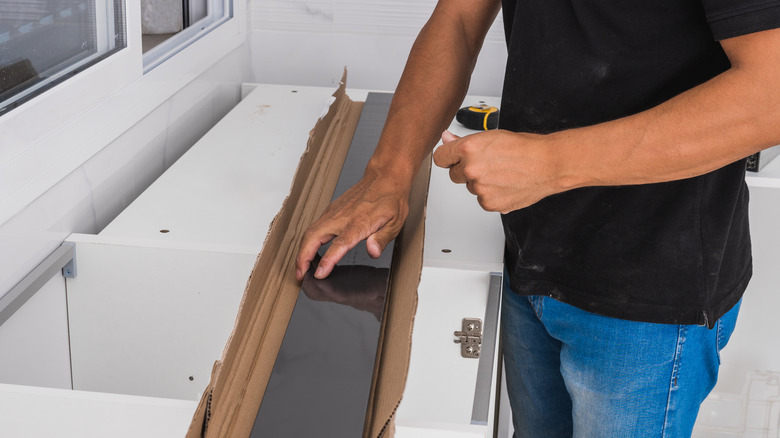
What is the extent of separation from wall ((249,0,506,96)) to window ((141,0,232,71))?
188mm

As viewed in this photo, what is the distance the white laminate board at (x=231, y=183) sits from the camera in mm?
1148

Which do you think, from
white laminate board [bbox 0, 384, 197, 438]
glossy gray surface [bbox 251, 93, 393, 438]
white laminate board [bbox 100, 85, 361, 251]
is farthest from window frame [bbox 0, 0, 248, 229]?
glossy gray surface [bbox 251, 93, 393, 438]

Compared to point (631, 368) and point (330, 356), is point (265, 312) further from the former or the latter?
point (631, 368)

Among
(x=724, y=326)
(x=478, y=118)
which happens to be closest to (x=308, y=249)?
(x=724, y=326)

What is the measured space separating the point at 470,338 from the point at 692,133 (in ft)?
1.37

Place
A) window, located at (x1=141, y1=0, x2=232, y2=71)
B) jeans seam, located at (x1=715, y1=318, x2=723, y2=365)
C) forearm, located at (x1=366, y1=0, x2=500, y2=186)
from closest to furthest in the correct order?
jeans seam, located at (x1=715, y1=318, x2=723, y2=365) < forearm, located at (x1=366, y1=0, x2=500, y2=186) < window, located at (x1=141, y1=0, x2=232, y2=71)

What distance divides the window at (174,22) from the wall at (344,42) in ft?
0.62

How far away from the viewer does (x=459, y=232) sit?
3.85 ft

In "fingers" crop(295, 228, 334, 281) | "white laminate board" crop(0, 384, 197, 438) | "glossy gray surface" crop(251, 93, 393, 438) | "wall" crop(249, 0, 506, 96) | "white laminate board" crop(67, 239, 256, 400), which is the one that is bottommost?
"white laminate board" crop(67, 239, 256, 400)

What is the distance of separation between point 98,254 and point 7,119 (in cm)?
24

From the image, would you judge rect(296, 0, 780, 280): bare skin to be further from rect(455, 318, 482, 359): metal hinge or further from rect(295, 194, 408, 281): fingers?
rect(455, 318, 482, 359): metal hinge

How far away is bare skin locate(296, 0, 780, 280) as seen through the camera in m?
0.66

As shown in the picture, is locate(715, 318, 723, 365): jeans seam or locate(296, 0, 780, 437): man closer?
locate(296, 0, 780, 437): man

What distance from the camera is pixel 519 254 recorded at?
0.96 m
